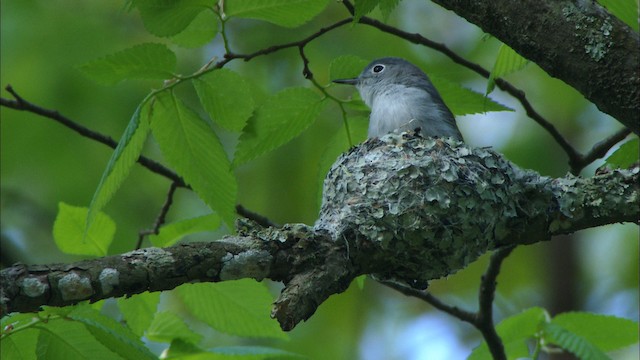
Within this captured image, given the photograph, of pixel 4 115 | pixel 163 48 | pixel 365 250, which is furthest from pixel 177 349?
pixel 4 115

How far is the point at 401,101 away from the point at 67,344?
2.98 m

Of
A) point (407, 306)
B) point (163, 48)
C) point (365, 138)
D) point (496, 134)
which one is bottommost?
point (407, 306)

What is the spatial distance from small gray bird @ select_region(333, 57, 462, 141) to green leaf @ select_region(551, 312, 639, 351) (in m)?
1.39

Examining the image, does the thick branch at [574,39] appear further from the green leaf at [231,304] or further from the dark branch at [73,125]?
the dark branch at [73,125]

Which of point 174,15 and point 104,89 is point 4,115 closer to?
point 104,89

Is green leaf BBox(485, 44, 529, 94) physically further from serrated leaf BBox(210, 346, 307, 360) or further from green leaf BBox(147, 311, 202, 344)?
green leaf BBox(147, 311, 202, 344)

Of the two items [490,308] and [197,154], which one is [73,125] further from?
[490,308]

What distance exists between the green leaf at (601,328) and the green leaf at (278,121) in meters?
1.38

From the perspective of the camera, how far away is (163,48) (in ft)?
11.0

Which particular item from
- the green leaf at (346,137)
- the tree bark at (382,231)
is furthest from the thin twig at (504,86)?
the green leaf at (346,137)

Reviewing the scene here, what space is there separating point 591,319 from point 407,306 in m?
5.68

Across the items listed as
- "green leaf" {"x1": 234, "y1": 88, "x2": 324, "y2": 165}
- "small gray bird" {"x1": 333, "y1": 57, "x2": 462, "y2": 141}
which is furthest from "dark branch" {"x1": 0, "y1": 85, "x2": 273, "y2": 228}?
"small gray bird" {"x1": 333, "y1": 57, "x2": 462, "y2": 141}

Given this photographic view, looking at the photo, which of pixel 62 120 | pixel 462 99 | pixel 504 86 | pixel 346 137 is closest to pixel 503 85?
pixel 504 86

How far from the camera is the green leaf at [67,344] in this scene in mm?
2711
